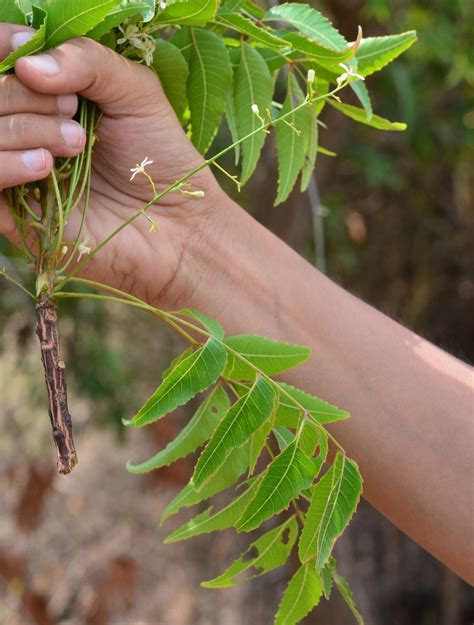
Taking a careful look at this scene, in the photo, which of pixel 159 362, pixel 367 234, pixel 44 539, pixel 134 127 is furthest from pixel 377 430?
pixel 44 539

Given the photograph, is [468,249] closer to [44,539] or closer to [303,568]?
[44,539]

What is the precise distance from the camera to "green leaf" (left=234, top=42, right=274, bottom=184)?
102 cm

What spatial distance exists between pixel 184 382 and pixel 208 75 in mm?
382

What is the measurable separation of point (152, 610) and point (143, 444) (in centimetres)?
86

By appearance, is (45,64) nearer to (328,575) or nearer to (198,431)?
(198,431)

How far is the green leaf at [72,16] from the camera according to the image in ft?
2.80

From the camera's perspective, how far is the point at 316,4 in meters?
2.92

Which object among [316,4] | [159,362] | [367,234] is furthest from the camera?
[367,234]

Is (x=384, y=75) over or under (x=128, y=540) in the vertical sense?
over

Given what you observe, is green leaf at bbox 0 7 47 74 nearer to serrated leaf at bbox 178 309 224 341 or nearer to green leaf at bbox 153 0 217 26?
green leaf at bbox 153 0 217 26

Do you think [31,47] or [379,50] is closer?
[31,47]

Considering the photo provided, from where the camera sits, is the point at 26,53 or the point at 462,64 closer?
the point at 26,53

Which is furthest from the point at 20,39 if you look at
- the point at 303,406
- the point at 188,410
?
the point at 188,410

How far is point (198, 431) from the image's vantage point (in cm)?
100
